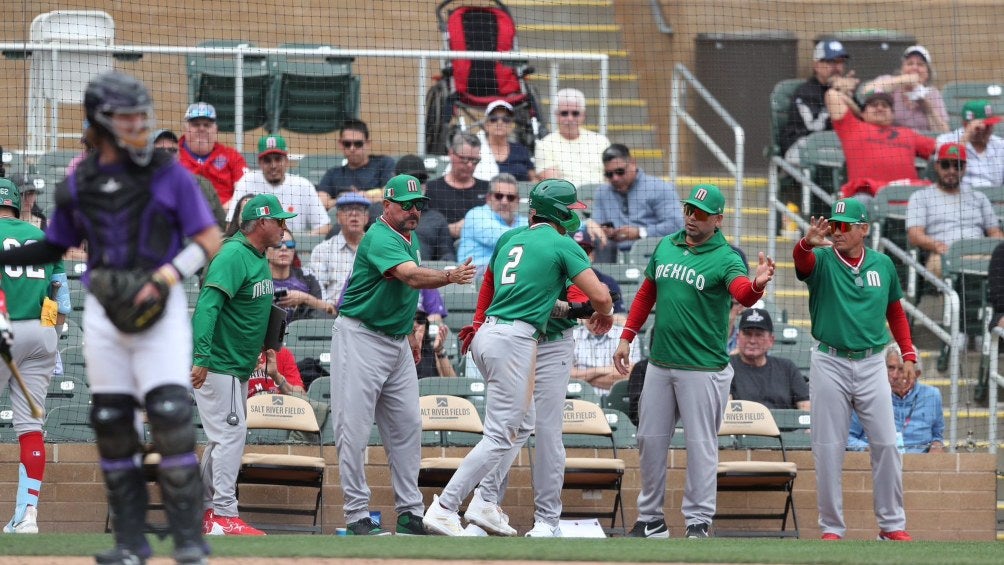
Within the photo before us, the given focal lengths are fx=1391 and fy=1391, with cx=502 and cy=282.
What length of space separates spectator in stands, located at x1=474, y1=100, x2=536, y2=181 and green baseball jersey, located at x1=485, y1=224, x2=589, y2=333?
4159 millimetres

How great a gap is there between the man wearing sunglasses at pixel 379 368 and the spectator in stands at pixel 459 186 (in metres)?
3.22

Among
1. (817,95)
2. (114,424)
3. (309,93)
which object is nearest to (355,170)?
(309,93)

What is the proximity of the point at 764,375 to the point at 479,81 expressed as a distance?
4.34 metres

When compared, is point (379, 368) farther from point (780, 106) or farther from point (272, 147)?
point (780, 106)

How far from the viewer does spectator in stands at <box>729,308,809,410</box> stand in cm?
899

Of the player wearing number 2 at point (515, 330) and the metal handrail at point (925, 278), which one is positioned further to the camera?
the metal handrail at point (925, 278)

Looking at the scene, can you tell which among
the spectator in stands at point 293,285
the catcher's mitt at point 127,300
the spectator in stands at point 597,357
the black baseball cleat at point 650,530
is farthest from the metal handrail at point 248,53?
the catcher's mitt at point 127,300

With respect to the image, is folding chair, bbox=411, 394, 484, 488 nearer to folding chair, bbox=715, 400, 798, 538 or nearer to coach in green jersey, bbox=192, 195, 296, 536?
coach in green jersey, bbox=192, 195, 296, 536

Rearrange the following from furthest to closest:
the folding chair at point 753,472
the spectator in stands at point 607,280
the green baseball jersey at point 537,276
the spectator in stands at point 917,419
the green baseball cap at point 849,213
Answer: the spectator in stands at point 917,419, the spectator in stands at point 607,280, the folding chair at point 753,472, the green baseball cap at point 849,213, the green baseball jersey at point 537,276

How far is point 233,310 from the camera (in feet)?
24.0

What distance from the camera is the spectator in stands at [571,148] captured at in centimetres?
1148

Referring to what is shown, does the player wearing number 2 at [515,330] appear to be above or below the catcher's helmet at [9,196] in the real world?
below

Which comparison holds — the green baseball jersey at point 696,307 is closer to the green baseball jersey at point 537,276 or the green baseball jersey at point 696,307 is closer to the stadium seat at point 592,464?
the green baseball jersey at point 537,276

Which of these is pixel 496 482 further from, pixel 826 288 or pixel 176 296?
pixel 176 296
